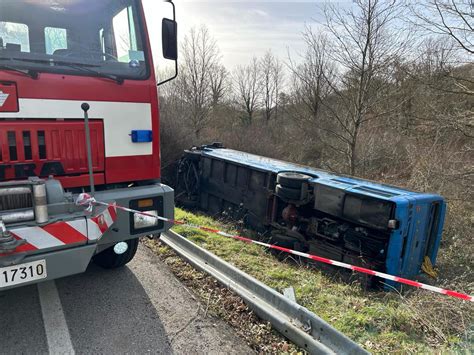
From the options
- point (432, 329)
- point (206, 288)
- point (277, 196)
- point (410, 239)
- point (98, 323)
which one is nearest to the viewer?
point (432, 329)

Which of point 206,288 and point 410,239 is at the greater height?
point 410,239

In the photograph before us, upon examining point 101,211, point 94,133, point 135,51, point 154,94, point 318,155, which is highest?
point 135,51

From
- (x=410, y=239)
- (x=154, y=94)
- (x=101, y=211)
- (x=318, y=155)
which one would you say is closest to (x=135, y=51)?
(x=154, y=94)

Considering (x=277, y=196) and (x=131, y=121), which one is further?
(x=277, y=196)

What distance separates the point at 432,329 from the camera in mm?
2840

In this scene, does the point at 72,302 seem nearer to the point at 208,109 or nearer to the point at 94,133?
the point at 94,133

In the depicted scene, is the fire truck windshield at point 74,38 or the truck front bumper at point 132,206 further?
the truck front bumper at point 132,206

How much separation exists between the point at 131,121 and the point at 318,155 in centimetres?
1712

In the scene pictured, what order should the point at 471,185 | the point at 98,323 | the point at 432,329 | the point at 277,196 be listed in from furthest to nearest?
the point at 471,185 → the point at 277,196 → the point at 98,323 → the point at 432,329

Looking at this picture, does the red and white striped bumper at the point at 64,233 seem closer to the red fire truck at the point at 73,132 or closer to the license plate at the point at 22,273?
the red fire truck at the point at 73,132

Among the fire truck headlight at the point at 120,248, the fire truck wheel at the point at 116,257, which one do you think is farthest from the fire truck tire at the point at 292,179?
the fire truck headlight at the point at 120,248

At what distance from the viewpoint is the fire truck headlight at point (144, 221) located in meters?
3.25

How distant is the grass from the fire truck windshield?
2803 millimetres

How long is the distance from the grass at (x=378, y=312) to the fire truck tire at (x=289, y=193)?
47.7 inches
